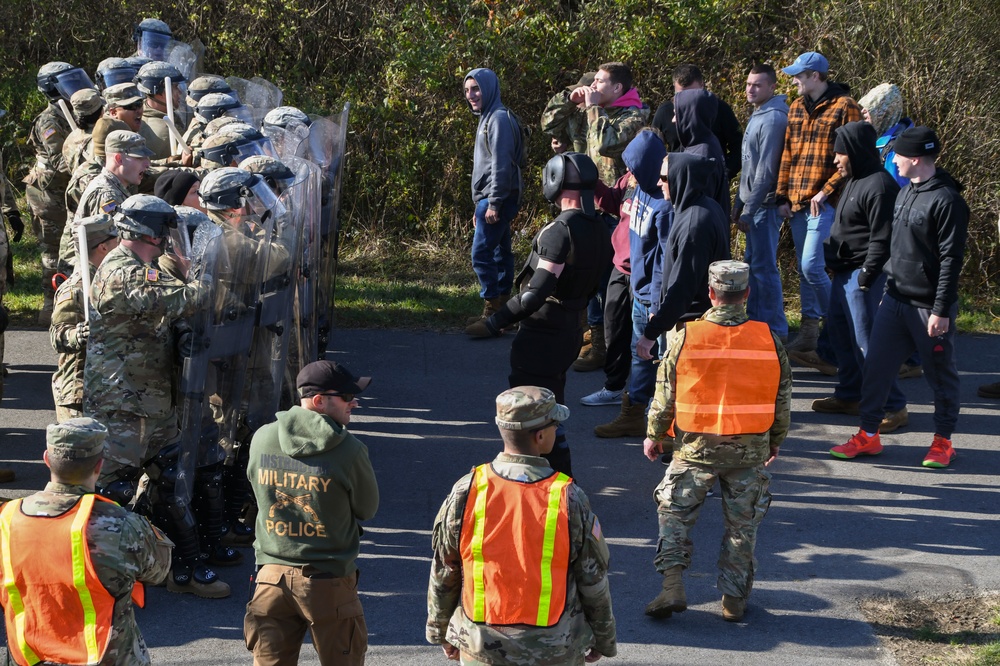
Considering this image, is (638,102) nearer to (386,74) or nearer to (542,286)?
(542,286)

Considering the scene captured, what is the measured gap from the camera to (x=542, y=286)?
20.6 ft

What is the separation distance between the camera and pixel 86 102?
8.36m

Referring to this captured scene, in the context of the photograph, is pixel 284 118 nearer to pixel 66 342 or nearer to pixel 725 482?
pixel 66 342

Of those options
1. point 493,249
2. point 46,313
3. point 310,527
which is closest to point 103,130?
point 46,313

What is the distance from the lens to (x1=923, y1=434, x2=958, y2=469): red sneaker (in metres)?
7.41

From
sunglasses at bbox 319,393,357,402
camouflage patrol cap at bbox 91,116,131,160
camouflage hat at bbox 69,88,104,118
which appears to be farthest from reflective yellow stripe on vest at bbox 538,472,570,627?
camouflage hat at bbox 69,88,104,118

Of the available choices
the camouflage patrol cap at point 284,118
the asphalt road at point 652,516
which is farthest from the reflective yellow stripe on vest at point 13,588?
the camouflage patrol cap at point 284,118

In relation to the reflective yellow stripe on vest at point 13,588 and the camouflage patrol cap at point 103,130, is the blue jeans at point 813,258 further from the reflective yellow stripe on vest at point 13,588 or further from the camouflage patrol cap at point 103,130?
the reflective yellow stripe on vest at point 13,588

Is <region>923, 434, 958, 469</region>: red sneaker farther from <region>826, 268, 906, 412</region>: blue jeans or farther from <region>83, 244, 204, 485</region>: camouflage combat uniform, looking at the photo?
<region>83, 244, 204, 485</region>: camouflage combat uniform

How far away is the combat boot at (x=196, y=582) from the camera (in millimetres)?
5633

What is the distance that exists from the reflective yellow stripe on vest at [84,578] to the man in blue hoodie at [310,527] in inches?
25.2

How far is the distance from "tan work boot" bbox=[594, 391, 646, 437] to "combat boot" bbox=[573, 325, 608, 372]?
1314 mm

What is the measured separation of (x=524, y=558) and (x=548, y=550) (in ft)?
0.28

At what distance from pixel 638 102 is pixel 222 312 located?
479cm
